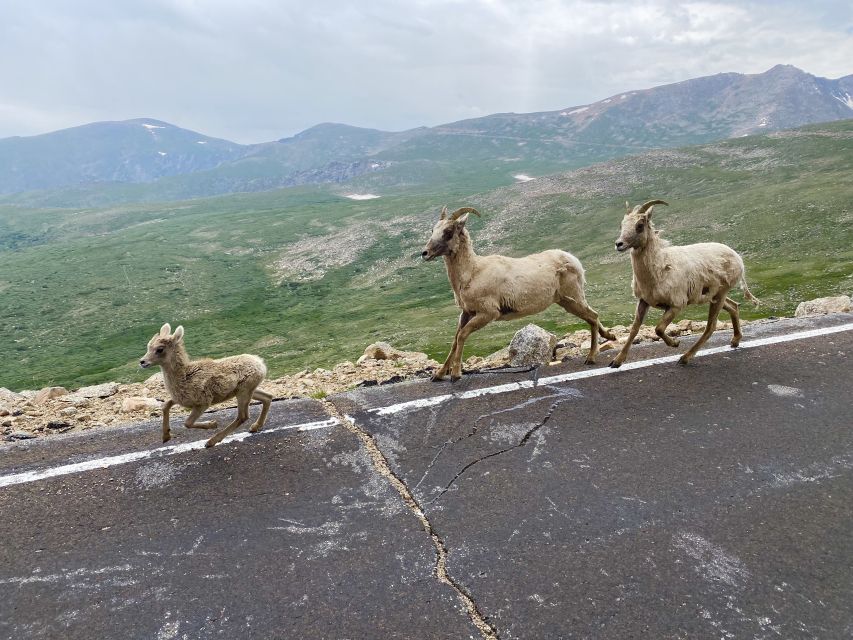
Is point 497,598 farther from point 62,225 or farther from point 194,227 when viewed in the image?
point 62,225

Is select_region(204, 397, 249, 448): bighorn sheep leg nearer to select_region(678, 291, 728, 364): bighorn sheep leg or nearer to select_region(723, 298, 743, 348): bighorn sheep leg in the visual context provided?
select_region(678, 291, 728, 364): bighorn sheep leg

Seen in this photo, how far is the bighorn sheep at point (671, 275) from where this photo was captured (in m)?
9.59

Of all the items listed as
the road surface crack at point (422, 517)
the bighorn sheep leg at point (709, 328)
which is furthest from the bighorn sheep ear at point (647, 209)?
the road surface crack at point (422, 517)

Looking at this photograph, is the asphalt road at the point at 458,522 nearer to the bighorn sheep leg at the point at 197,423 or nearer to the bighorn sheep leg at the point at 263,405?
the bighorn sheep leg at the point at 197,423

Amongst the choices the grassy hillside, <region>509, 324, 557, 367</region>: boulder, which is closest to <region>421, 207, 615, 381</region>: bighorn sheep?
A: <region>509, 324, 557, 367</region>: boulder

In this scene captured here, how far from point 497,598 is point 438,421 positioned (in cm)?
323

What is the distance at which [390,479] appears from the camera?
6152 mm

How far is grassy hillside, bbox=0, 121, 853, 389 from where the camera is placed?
148 ft

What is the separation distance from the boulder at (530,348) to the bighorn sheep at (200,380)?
4.82 metres

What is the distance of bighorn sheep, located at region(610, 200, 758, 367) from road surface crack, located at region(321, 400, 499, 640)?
4862mm

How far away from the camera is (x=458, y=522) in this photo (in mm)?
5387

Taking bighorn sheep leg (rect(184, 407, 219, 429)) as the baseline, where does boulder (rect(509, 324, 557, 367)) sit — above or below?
below

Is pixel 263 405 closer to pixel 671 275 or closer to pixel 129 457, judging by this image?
pixel 129 457

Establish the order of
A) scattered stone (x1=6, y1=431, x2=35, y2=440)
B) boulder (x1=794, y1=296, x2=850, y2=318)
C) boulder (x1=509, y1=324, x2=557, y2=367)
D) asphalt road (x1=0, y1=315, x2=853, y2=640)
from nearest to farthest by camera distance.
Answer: asphalt road (x1=0, y1=315, x2=853, y2=640) → scattered stone (x1=6, y1=431, x2=35, y2=440) → boulder (x1=509, y1=324, x2=557, y2=367) → boulder (x1=794, y1=296, x2=850, y2=318)
